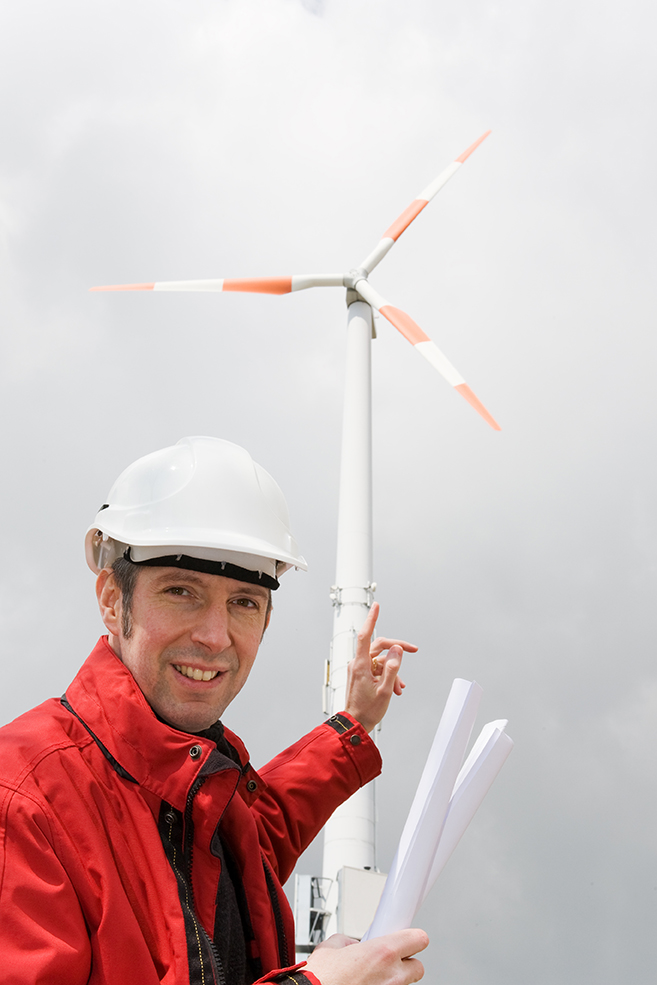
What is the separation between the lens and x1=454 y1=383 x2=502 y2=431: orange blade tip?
26138 millimetres

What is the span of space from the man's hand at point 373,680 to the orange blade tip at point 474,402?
66.1 feet

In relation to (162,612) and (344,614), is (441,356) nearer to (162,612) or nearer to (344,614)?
(344,614)

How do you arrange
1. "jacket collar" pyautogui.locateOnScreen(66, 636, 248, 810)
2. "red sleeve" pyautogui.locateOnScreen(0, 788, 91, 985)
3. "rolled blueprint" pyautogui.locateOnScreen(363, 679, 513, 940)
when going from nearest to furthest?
"red sleeve" pyautogui.locateOnScreen(0, 788, 91, 985), "rolled blueprint" pyautogui.locateOnScreen(363, 679, 513, 940), "jacket collar" pyautogui.locateOnScreen(66, 636, 248, 810)

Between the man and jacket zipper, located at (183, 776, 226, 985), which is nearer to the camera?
the man

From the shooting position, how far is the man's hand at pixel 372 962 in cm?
328

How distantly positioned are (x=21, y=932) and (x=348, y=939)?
1.45 m

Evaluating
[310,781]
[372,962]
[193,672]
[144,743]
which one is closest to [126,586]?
[193,672]

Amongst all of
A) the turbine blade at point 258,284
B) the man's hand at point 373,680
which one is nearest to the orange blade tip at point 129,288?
the turbine blade at point 258,284

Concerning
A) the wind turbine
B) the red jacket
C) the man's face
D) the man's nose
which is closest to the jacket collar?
the red jacket

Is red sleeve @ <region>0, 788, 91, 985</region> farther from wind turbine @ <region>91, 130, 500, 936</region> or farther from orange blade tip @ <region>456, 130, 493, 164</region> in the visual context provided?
orange blade tip @ <region>456, 130, 493, 164</region>

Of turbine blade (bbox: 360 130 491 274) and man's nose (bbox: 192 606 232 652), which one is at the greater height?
turbine blade (bbox: 360 130 491 274)

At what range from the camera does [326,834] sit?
2436 centimetres

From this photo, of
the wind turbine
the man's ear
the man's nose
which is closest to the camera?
the man's nose

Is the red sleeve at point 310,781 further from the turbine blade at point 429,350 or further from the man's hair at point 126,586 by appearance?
the turbine blade at point 429,350
